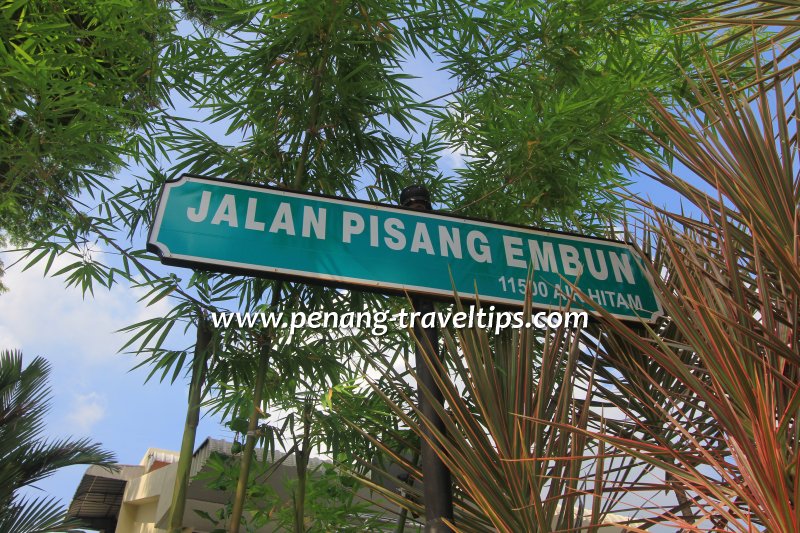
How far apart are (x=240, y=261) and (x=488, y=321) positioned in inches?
19.5

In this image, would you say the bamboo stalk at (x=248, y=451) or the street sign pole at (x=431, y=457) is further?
the bamboo stalk at (x=248, y=451)

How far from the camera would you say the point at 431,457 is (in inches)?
38.2

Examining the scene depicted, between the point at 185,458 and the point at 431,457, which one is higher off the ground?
the point at 185,458

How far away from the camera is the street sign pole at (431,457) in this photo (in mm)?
923

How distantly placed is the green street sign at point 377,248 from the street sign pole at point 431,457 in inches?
2.8

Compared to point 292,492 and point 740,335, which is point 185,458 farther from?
point 740,335

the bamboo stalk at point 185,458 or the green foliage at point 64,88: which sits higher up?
the green foliage at point 64,88

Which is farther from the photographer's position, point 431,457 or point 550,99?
point 550,99

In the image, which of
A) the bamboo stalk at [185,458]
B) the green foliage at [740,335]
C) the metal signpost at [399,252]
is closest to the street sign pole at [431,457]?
the metal signpost at [399,252]

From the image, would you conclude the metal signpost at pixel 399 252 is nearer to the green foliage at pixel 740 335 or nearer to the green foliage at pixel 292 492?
the green foliage at pixel 740 335

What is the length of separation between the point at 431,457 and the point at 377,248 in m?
0.39

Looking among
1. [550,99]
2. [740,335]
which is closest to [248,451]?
[740,335]

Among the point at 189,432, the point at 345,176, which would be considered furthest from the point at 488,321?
the point at 345,176

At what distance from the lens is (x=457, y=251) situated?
117 cm
